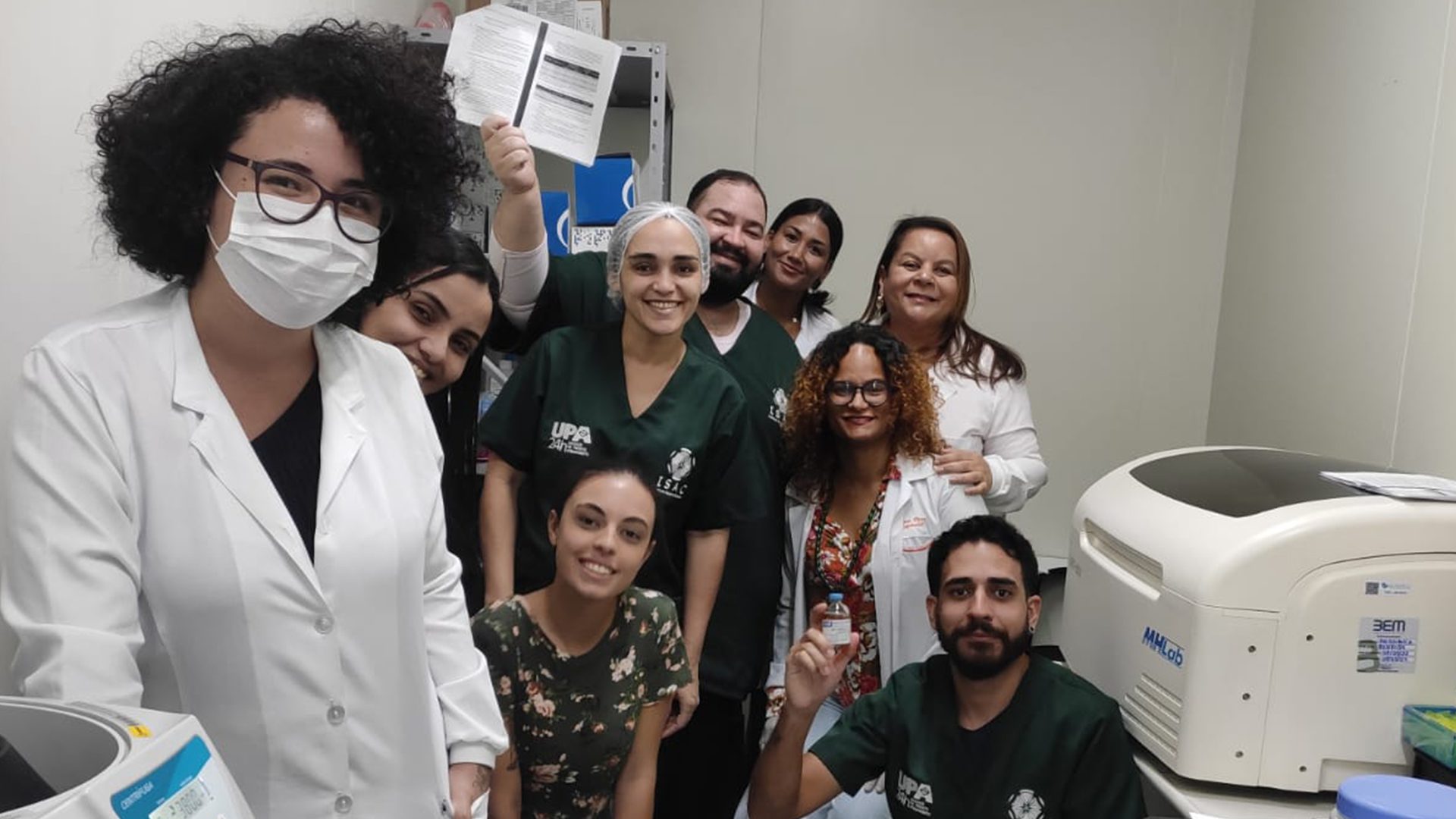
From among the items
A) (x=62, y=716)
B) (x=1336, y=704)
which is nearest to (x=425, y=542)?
(x=62, y=716)

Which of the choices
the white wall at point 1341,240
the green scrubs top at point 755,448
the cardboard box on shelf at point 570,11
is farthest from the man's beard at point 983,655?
the cardboard box on shelf at point 570,11

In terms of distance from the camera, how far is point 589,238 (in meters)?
2.31

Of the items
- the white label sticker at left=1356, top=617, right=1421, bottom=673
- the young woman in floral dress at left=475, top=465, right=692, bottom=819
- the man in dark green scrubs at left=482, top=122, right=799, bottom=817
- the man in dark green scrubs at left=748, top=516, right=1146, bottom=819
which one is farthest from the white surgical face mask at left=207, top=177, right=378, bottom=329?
the white label sticker at left=1356, top=617, right=1421, bottom=673

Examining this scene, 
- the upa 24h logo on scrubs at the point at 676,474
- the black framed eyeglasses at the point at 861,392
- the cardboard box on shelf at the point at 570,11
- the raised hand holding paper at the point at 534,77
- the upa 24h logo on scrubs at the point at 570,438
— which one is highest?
the cardboard box on shelf at the point at 570,11

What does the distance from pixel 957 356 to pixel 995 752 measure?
3.00ft

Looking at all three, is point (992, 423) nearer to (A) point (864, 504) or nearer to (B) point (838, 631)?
(A) point (864, 504)

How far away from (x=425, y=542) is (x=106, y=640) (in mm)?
315

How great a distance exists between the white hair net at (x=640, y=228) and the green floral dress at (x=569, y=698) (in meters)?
0.61

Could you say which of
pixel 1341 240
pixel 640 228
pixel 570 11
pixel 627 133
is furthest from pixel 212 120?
pixel 1341 240

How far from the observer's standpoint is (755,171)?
Answer: 9.95ft

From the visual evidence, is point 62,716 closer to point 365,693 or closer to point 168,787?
point 168,787

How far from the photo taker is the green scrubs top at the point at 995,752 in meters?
1.51

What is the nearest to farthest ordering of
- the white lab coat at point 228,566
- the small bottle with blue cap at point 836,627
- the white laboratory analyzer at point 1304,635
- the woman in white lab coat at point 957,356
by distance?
1. the white lab coat at point 228,566
2. the white laboratory analyzer at point 1304,635
3. the small bottle with blue cap at point 836,627
4. the woman in white lab coat at point 957,356

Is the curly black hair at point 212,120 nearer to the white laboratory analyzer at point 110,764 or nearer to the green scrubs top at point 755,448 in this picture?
the white laboratory analyzer at point 110,764
